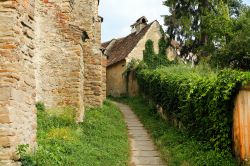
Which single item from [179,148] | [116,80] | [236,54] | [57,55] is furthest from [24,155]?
[116,80]

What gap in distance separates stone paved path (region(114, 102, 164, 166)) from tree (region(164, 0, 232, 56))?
9491 mm

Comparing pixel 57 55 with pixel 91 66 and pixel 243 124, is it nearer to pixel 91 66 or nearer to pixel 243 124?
pixel 91 66

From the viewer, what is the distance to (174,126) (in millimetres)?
17062

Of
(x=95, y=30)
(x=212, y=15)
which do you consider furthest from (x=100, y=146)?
(x=212, y=15)

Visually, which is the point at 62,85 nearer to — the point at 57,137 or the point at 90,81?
the point at 57,137

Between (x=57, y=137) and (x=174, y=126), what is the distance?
20.5ft

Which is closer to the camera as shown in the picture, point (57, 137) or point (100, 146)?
point (57, 137)

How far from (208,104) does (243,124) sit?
6.23ft

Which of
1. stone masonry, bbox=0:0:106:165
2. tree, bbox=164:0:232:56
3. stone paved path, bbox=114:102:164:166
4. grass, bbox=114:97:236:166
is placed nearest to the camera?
stone masonry, bbox=0:0:106:165

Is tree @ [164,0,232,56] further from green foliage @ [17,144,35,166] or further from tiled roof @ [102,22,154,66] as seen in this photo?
green foliage @ [17,144,35,166]

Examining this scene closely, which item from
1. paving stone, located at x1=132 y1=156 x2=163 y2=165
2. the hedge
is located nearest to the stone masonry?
paving stone, located at x1=132 y1=156 x2=163 y2=165

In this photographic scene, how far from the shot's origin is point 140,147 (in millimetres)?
15266

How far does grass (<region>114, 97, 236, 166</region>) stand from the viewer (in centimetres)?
1094

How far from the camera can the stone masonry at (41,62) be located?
8.02 meters
